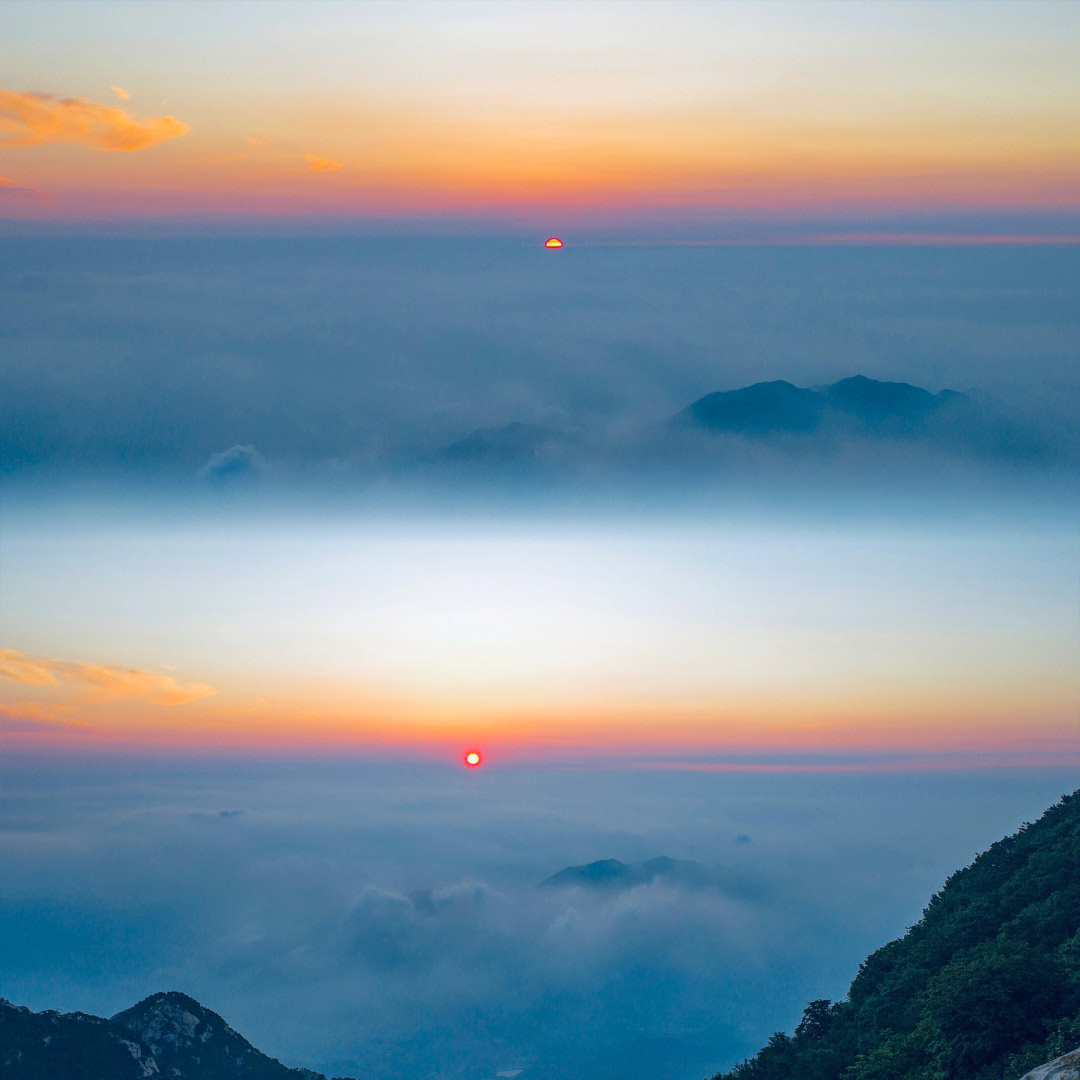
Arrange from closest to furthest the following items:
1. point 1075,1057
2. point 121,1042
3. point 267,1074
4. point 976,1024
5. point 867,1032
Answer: point 1075,1057 < point 976,1024 < point 867,1032 < point 121,1042 < point 267,1074

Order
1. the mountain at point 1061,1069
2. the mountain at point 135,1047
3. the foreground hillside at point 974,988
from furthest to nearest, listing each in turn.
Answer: the mountain at point 135,1047 → the foreground hillside at point 974,988 → the mountain at point 1061,1069

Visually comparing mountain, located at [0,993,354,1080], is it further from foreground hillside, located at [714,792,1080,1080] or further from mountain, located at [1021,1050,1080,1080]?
mountain, located at [1021,1050,1080,1080]

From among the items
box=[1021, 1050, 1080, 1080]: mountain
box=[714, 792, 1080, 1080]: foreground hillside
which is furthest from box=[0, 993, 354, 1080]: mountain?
box=[1021, 1050, 1080, 1080]: mountain

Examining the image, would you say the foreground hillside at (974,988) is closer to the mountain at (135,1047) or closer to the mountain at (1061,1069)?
the mountain at (1061,1069)

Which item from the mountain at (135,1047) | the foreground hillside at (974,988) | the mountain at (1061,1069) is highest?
the mountain at (135,1047)

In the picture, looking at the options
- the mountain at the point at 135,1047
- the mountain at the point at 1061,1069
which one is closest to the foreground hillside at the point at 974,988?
the mountain at the point at 1061,1069

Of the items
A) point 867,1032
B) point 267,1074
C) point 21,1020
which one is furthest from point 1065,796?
point 21,1020

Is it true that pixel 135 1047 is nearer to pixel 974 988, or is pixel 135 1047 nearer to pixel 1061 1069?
pixel 974 988

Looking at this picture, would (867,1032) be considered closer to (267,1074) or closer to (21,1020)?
(267,1074)
